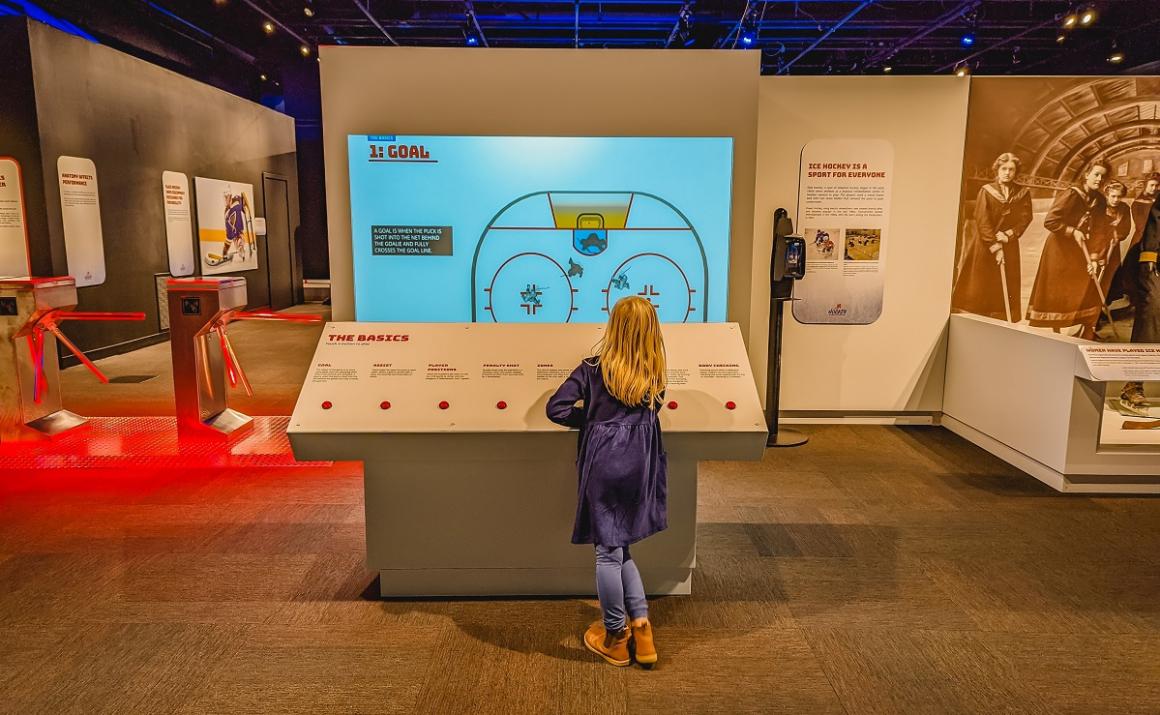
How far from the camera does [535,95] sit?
3979 millimetres

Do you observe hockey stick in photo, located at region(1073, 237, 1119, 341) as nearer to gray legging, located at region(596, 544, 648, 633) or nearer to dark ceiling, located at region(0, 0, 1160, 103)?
dark ceiling, located at region(0, 0, 1160, 103)

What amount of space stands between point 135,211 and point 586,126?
676 cm

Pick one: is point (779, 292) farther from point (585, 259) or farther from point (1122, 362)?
point (1122, 362)

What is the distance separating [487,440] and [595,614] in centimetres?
78

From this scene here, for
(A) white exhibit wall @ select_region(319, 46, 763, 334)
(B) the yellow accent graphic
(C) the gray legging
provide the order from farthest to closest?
1. (B) the yellow accent graphic
2. (A) white exhibit wall @ select_region(319, 46, 763, 334)
3. (C) the gray legging

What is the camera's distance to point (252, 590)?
2.92 metres

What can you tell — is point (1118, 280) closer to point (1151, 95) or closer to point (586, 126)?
point (1151, 95)

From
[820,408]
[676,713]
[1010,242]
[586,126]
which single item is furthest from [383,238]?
[1010,242]

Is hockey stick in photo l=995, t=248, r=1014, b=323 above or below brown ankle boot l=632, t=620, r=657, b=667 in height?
above

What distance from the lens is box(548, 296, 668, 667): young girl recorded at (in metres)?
2.27

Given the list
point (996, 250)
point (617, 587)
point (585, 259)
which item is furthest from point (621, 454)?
point (996, 250)

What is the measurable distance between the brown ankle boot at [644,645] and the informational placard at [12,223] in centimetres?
741

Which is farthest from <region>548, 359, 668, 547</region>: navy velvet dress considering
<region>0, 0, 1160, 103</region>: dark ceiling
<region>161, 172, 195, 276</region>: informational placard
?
<region>161, 172, 195, 276</region>: informational placard

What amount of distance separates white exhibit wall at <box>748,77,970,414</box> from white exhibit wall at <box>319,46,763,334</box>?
1.23 metres
